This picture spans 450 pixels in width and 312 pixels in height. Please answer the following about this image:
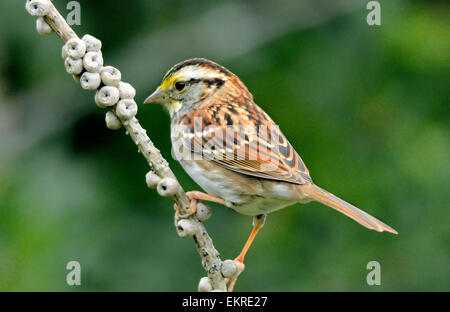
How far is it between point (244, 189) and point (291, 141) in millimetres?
1691

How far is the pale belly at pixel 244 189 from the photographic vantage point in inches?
129

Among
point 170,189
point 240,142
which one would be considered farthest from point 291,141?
point 170,189

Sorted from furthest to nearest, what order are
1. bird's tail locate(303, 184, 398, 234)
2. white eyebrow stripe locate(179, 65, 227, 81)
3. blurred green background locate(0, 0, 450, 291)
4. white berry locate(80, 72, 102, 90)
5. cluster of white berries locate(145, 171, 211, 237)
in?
blurred green background locate(0, 0, 450, 291), white eyebrow stripe locate(179, 65, 227, 81), bird's tail locate(303, 184, 398, 234), cluster of white berries locate(145, 171, 211, 237), white berry locate(80, 72, 102, 90)

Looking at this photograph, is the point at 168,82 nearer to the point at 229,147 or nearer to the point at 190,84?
the point at 190,84

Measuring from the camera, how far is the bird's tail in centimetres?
272

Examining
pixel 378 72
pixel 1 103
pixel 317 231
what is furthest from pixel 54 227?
pixel 378 72

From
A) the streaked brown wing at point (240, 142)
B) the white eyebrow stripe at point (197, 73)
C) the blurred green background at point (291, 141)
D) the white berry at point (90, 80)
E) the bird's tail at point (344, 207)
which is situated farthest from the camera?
the blurred green background at point (291, 141)

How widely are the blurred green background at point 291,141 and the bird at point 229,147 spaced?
1396 mm

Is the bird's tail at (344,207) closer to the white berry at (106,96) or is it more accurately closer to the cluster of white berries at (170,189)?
the cluster of white berries at (170,189)

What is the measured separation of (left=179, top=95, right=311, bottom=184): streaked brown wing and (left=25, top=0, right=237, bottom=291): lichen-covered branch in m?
0.93

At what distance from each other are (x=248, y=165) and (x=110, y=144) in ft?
7.98

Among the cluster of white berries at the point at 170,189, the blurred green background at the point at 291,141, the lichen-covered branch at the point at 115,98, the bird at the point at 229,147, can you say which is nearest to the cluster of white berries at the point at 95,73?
the lichen-covered branch at the point at 115,98

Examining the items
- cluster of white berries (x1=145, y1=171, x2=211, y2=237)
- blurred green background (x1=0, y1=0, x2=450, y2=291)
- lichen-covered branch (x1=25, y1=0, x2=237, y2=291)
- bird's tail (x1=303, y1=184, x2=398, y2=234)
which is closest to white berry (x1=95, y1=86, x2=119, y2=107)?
lichen-covered branch (x1=25, y1=0, x2=237, y2=291)

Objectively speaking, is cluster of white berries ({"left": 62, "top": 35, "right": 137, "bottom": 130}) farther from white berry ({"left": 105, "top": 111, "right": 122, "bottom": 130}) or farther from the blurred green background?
the blurred green background
